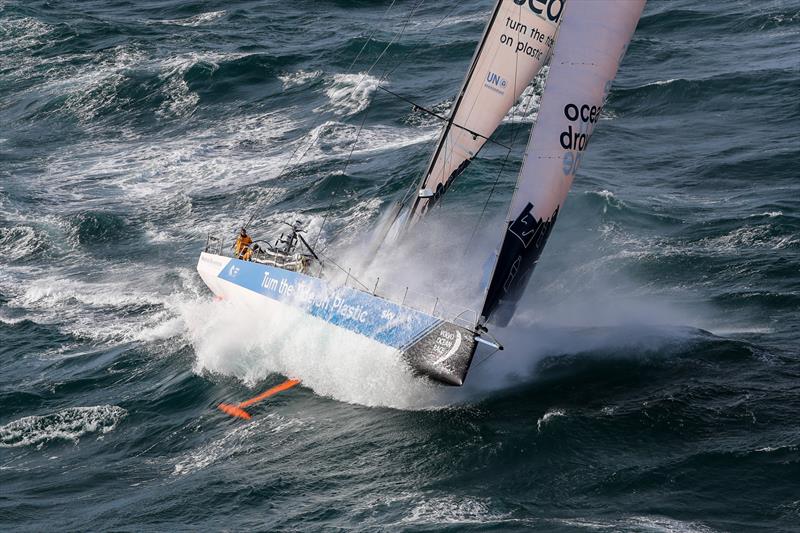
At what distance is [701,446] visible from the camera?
18.1 m

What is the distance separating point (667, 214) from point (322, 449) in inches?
541

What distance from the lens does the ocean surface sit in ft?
59.4

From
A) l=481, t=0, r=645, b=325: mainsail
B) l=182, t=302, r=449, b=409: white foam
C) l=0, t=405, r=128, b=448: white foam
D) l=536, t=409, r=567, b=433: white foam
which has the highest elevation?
l=481, t=0, r=645, b=325: mainsail

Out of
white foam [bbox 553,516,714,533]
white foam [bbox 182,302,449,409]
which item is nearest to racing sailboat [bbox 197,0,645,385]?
white foam [bbox 182,302,449,409]

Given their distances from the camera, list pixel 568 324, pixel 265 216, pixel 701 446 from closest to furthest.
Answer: pixel 701 446
pixel 568 324
pixel 265 216

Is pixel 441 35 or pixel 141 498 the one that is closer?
pixel 141 498

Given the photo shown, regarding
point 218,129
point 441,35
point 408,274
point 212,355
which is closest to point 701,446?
point 408,274

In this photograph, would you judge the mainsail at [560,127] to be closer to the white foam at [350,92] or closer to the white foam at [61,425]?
the white foam at [61,425]

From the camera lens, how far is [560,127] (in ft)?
64.0

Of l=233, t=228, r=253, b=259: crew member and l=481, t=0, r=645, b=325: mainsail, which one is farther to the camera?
l=233, t=228, r=253, b=259: crew member

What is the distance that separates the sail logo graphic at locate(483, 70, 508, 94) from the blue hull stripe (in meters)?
5.27

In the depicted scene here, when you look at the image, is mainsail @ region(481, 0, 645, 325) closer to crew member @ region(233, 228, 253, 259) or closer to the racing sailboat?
the racing sailboat

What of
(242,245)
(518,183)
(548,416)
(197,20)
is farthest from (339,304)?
(197,20)

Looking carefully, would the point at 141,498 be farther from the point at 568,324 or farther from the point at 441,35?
the point at 441,35
